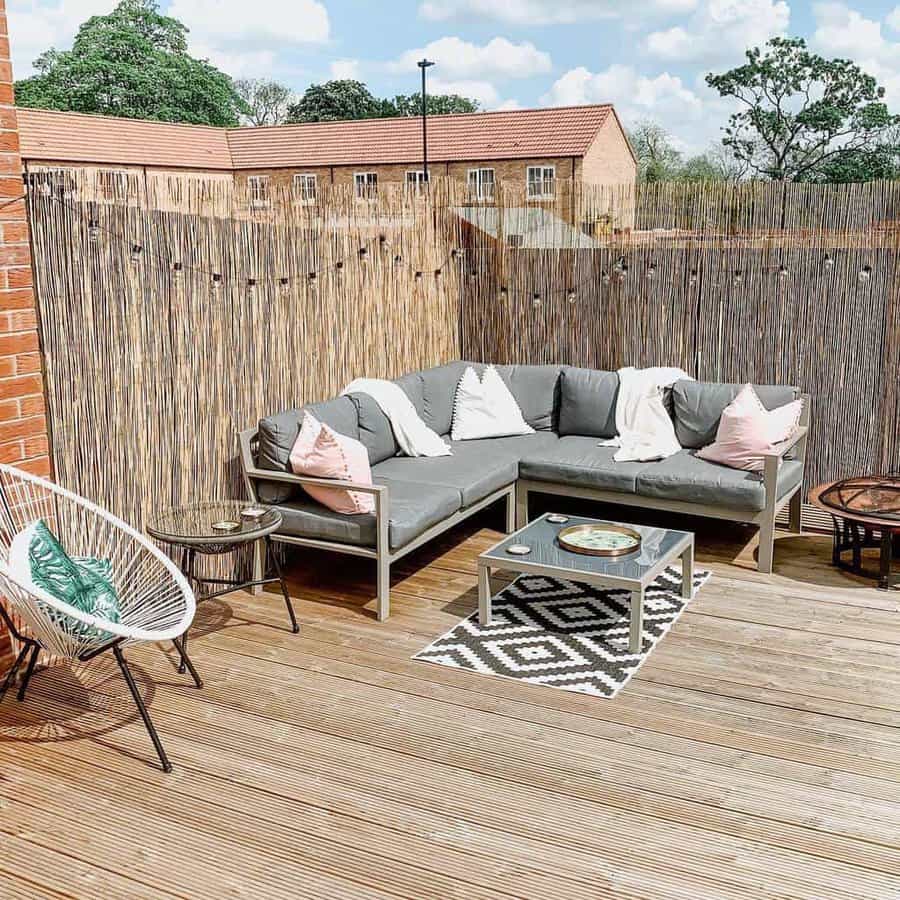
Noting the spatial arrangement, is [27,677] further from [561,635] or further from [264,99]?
[264,99]

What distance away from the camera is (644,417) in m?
6.17

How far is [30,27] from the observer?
1501 inches

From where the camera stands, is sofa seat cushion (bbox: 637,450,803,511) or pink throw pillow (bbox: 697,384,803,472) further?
pink throw pillow (bbox: 697,384,803,472)

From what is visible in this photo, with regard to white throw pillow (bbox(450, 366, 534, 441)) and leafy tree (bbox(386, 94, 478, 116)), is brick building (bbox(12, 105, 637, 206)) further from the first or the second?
leafy tree (bbox(386, 94, 478, 116))

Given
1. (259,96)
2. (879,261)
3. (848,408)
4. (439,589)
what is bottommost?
(439,589)

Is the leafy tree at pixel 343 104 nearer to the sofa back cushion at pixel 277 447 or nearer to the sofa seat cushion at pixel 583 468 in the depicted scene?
the sofa seat cushion at pixel 583 468

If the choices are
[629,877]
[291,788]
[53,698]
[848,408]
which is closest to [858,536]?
[848,408]

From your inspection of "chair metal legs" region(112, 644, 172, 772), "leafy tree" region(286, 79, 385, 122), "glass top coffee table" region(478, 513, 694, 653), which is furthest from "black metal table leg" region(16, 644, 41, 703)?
"leafy tree" region(286, 79, 385, 122)

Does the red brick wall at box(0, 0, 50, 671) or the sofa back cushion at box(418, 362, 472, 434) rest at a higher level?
Result: the red brick wall at box(0, 0, 50, 671)

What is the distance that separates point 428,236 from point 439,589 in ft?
9.34

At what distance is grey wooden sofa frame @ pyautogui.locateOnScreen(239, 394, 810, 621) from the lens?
4.72 m

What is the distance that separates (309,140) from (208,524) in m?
21.4

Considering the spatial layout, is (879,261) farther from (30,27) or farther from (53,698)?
(30,27)

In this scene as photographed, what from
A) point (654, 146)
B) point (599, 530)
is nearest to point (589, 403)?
point (599, 530)
